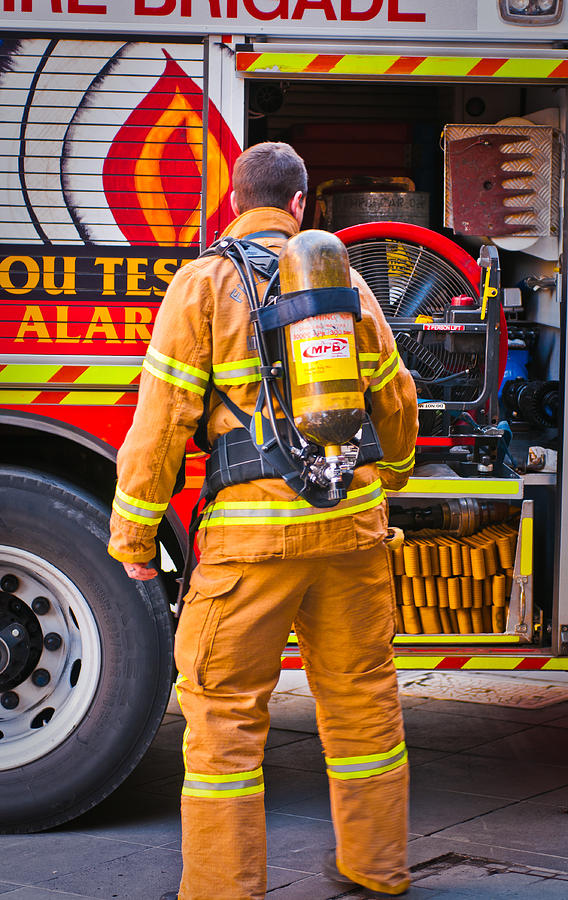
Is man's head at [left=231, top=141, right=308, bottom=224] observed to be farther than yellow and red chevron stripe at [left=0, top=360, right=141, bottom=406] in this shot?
No

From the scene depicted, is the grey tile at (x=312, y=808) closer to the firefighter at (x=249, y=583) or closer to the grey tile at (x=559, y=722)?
the firefighter at (x=249, y=583)

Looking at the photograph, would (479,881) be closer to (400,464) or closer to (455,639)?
(455,639)

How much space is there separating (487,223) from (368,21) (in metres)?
0.89

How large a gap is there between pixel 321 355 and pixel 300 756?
8.04 feet

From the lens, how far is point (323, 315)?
2920mm

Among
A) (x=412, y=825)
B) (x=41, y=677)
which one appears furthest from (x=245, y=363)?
(x=412, y=825)

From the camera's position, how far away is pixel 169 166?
155 inches

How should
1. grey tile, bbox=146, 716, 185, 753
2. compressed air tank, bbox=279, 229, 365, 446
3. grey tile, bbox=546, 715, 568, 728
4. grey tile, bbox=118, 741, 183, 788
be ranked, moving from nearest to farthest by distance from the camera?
compressed air tank, bbox=279, 229, 365, 446 → grey tile, bbox=118, 741, 183, 788 → grey tile, bbox=146, 716, 185, 753 → grey tile, bbox=546, 715, 568, 728

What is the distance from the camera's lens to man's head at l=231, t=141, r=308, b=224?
3201 mm

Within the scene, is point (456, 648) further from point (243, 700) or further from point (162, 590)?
point (243, 700)

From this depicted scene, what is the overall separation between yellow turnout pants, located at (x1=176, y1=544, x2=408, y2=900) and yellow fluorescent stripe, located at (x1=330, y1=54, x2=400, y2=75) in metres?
1.60

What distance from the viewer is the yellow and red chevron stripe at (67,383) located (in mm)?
3926

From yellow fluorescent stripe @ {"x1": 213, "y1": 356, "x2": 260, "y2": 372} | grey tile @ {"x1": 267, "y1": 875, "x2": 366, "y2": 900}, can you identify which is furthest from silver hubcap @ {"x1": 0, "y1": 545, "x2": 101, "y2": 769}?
yellow fluorescent stripe @ {"x1": 213, "y1": 356, "x2": 260, "y2": 372}

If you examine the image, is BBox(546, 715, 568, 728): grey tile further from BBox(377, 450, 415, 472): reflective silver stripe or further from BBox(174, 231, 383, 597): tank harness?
BBox(174, 231, 383, 597): tank harness
